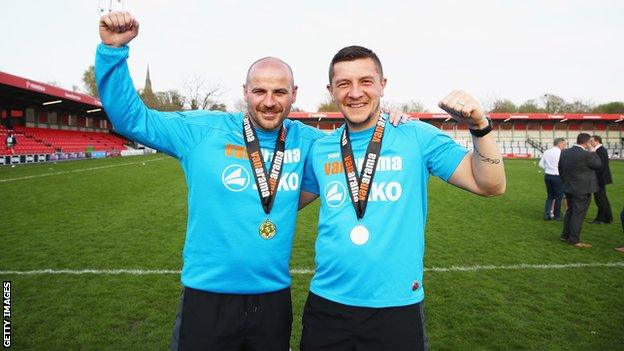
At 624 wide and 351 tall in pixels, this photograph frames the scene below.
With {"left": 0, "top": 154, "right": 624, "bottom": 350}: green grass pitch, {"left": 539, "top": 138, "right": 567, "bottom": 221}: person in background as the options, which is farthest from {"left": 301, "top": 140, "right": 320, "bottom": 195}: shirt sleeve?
{"left": 539, "top": 138, "right": 567, "bottom": 221}: person in background

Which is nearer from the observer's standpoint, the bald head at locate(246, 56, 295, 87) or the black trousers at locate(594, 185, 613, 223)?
the bald head at locate(246, 56, 295, 87)

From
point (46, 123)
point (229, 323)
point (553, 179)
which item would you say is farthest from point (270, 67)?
point (46, 123)

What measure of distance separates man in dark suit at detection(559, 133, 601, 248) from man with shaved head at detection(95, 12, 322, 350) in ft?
24.4

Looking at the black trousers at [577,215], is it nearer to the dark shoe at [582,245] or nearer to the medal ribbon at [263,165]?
the dark shoe at [582,245]

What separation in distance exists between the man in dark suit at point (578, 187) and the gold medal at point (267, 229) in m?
7.61

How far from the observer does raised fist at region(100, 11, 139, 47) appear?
7.16ft

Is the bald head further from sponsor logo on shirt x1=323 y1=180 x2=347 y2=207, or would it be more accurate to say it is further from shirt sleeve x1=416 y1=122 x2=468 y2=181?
shirt sleeve x1=416 y1=122 x2=468 y2=181

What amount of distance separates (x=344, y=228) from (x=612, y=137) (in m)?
72.5

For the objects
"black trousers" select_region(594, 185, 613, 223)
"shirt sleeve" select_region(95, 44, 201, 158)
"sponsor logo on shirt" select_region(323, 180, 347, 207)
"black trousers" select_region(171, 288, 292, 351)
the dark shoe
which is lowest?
the dark shoe

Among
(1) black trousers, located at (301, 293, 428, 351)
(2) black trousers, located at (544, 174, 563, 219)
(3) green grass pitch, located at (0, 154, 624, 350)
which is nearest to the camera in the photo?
(1) black trousers, located at (301, 293, 428, 351)

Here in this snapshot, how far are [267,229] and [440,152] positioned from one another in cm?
111

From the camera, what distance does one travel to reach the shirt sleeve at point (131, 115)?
227 cm

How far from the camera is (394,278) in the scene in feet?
7.18

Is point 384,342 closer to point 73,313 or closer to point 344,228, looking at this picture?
point 344,228
